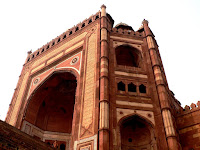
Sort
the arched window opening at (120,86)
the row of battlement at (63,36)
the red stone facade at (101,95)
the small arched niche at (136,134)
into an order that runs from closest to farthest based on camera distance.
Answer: the red stone facade at (101,95) → the small arched niche at (136,134) → the arched window opening at (120,86) → the row of battlement at (63,36)

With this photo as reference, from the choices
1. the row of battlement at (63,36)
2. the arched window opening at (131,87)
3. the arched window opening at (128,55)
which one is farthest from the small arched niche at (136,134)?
the row of battlement at (63,36)

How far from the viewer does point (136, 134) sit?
54.6 ft

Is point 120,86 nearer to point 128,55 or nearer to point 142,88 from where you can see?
point 142,88

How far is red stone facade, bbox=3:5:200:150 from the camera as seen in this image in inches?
598

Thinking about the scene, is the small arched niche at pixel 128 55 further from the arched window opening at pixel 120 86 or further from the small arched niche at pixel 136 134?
the small arched niche at pixel 136 134

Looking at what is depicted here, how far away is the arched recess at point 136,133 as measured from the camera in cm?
1554

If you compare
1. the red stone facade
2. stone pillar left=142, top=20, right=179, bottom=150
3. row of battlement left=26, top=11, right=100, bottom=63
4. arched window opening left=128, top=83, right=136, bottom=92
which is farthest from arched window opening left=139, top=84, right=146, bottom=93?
row of battlement left=26, top=11, right=100, bottom=63

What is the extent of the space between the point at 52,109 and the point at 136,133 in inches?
494

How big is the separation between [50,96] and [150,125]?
541 inches

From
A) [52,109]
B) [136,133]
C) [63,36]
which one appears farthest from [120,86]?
[63,36]

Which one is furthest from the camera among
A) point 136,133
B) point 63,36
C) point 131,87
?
point 63,36

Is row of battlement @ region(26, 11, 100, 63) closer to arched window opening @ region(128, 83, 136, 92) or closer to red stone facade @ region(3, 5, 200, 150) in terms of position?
red stone facade @ region(3, 5, 200, 150)

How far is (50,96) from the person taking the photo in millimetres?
25391

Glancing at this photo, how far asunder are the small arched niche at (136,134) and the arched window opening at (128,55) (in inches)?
274
